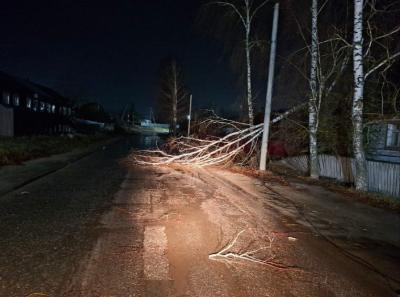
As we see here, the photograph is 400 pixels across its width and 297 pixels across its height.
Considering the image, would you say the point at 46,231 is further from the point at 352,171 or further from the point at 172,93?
the point at 172,93

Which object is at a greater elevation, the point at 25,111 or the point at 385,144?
the point at 25,111

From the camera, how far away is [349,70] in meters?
15.2

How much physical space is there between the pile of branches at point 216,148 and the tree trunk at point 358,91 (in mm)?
5381

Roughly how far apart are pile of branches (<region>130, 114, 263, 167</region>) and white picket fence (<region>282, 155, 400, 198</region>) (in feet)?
10.7

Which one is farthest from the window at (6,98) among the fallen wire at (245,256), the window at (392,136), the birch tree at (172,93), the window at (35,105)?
the fallen wire at (245,256)

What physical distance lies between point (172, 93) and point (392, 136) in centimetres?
3873

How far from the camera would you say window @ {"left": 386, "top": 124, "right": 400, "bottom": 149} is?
17109mm

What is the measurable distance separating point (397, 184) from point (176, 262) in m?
11.3

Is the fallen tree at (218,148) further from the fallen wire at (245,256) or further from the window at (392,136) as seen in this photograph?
the fallen wire at (245,256)

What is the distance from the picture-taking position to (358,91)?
11516 mm

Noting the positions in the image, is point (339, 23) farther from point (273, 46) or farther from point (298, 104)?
point (298, 104)

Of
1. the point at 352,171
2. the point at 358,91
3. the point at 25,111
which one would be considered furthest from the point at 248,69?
the point at 25,111

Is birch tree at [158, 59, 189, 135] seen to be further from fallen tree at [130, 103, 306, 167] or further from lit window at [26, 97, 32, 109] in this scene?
fallen tree at [130, 103, 306, 167]

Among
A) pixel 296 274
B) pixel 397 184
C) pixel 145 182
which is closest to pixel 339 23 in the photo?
pixel 397 184
